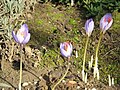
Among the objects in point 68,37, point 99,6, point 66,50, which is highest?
point 99,6

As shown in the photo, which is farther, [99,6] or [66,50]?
[99,6]

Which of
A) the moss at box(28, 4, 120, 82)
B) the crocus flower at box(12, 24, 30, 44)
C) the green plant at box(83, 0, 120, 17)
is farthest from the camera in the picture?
the green plant at box(83, 0, 120, 17)

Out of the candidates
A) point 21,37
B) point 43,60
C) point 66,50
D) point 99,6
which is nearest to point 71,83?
point 43,60

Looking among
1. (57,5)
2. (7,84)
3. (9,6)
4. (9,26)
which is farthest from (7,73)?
(57,5)

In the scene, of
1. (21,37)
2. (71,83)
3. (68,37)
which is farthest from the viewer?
(68,37)

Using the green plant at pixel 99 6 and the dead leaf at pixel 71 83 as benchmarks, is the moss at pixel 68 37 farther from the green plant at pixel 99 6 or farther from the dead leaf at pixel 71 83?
the dead leaf at pixel 71 83

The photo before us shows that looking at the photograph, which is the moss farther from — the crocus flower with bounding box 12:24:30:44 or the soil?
the crocus flower with bounding box 12:24:30:44

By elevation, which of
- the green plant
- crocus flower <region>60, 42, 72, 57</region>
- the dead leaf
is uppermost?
the green plant

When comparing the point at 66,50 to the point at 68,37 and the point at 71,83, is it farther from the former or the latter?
the point at 68,37

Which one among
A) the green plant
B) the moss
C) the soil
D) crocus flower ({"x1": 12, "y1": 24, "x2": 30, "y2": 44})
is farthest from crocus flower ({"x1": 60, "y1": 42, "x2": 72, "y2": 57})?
the green plant
